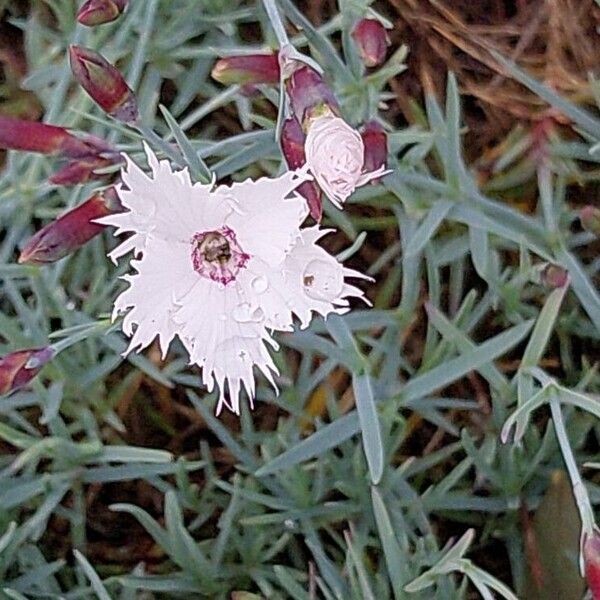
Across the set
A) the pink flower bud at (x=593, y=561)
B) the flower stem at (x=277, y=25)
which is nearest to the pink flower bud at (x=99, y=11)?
the flower stem at (x=277, y=25)

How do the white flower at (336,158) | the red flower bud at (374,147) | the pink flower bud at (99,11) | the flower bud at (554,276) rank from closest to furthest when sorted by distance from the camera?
the white flower at (336,158)
the red flower bud at (374,147)
the pink flower bud at (99,11)
the flower bud at (554,276)

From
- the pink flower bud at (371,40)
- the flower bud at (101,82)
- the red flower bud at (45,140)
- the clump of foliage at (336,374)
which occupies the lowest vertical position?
the clump of foliage at (336,374)

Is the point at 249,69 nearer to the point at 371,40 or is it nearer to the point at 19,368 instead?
the point at 371,40

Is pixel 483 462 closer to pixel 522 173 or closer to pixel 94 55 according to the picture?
pixel 522 173

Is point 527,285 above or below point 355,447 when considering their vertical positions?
above

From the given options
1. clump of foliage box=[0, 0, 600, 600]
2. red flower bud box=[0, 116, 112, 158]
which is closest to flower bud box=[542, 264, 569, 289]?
clump of foliage box=[0, 0, 600, 600]

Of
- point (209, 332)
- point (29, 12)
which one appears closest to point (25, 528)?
point (209, 332)

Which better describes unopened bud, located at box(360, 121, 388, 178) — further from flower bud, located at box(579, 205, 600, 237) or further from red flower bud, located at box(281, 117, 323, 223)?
flower bud, located at box(579, 205, 600, 237)

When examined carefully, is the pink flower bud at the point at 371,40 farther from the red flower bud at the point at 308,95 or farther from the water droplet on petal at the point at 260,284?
the water droplet on petal at the point at 260,284
